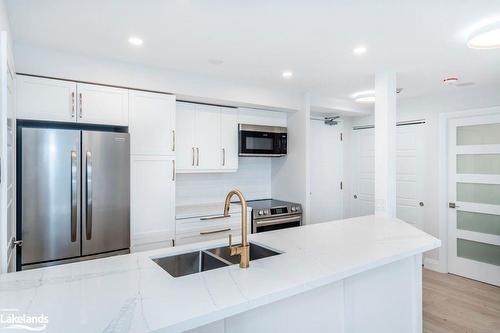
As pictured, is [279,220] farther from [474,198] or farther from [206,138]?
[474,198]

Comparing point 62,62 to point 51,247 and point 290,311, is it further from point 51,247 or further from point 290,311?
point 290,311

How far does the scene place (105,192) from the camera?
255 centimetres

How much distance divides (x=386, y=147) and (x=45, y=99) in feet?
10.1

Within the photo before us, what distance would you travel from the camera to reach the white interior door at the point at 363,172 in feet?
16.5

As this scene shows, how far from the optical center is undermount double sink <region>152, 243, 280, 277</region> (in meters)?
1.80

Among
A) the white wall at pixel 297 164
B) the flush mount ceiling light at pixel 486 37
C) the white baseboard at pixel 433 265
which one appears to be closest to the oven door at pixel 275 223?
the white wall at pixel 297 164

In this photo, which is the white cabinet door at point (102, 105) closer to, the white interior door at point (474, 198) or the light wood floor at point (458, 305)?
the light wood floor at point (458, 305)

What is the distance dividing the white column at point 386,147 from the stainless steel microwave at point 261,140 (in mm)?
1374

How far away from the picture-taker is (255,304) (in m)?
1.19

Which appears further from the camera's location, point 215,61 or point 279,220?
point 279,220

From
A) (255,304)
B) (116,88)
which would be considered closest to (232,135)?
(116,88)

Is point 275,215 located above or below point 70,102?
below

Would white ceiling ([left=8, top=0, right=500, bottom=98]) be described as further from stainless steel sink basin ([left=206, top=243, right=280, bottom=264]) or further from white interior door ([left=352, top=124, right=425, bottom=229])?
stainless steel sink basin ([left=206, top=243, right=280, bottom=264])

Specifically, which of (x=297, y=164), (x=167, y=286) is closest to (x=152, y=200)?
(x=167, y=286)
